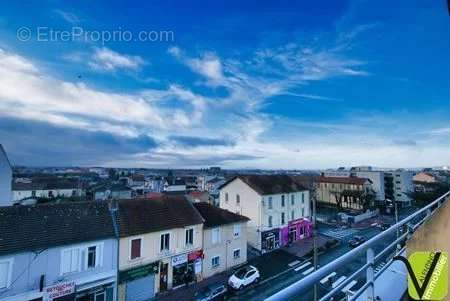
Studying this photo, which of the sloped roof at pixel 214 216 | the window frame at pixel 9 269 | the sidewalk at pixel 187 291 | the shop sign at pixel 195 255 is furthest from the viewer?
the sloped roof at pixel 214 216

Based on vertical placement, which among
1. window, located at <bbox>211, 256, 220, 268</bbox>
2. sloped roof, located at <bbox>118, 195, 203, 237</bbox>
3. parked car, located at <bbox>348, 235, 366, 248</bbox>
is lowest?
parked car, located at <bbox>348, 235, 366, 248</bbox>

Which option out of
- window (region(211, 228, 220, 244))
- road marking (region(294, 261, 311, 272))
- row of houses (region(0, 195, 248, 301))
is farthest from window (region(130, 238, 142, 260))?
road marking (region(294, 261, 311, 272))

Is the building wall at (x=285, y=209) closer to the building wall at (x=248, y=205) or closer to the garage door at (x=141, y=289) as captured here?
the building wall at (x=248, y=205)

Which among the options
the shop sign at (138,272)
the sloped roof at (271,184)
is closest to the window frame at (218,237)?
the shop sign at (138,272)

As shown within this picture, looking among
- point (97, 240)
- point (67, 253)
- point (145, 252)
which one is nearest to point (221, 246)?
point (145, 252)

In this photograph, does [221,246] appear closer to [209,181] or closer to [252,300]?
[252,300]

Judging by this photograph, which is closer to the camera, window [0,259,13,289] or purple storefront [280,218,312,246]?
window [0,259,13,289]

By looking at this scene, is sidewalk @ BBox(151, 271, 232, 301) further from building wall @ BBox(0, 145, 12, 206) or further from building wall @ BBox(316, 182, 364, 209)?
building wall @ BBox(316, 182, 364, 209)
